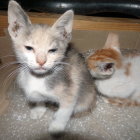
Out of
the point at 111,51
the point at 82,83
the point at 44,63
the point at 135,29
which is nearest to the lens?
the point at 44,63

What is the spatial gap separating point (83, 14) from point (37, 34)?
0.67 metres

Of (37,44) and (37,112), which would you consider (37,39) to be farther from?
(37,112)

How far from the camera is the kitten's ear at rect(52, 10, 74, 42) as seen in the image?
A: 936 mm

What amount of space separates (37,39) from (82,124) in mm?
564

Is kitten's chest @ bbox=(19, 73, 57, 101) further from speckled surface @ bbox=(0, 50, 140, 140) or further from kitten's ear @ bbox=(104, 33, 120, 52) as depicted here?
kitten's ear @ bbox=(104, 33, 120, 52)

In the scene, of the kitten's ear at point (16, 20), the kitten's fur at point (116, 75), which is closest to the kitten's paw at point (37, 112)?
the kitten's fur at point (116, 75)

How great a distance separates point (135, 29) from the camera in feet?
4.74

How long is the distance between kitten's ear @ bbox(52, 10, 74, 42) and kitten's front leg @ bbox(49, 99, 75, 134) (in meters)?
0.31

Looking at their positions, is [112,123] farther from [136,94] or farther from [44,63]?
[44,63]

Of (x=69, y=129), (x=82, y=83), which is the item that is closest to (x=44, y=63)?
(x=82, y=83)

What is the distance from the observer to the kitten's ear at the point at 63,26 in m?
0.94

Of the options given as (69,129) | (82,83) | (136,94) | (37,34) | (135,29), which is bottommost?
(69,129)

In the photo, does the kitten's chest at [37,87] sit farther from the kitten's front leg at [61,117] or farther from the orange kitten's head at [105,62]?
the orange kitten's head at [105,62]

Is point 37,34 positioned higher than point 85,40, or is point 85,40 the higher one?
point 37,34
